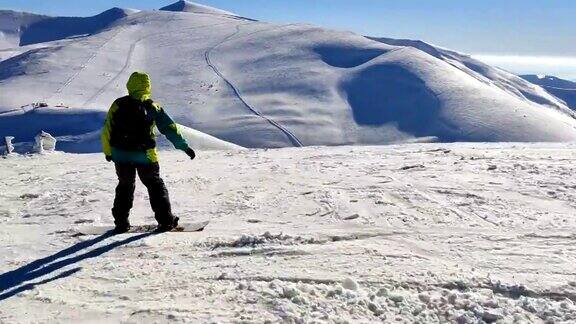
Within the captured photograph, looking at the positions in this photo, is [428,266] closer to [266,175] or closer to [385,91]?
[266,175]

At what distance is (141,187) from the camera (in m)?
8.32

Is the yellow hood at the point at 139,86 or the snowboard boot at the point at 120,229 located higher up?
the yellow hood at the point at 139,86

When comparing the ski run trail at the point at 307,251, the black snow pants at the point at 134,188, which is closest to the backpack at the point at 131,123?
the black snow pants at the point at 134,188

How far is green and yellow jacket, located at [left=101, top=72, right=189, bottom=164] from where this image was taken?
543cm

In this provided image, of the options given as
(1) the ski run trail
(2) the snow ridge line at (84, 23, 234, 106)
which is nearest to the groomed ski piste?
(1) the ski run trail

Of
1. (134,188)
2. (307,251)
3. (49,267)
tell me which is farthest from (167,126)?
(307,251)

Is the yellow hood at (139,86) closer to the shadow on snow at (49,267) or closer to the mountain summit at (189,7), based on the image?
the shadow on snow at (49,267)

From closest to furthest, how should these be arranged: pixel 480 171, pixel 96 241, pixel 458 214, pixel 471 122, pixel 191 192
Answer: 1. pixel 96 241
2. pixel 458 214
3. pixel 191 192
4. pixel 480 171
5. pixel 471 122

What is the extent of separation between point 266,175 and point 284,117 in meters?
23.3

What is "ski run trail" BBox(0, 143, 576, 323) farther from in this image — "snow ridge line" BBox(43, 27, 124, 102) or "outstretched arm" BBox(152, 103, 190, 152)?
"snow ridge line" BBox(43, 27, 124, 102)

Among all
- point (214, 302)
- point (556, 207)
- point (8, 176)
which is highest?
point (556, 207)

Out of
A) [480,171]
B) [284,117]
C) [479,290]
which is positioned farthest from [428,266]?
[284,117]

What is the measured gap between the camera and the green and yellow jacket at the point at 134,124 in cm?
543

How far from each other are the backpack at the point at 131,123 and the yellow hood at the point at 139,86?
1.9 inches
